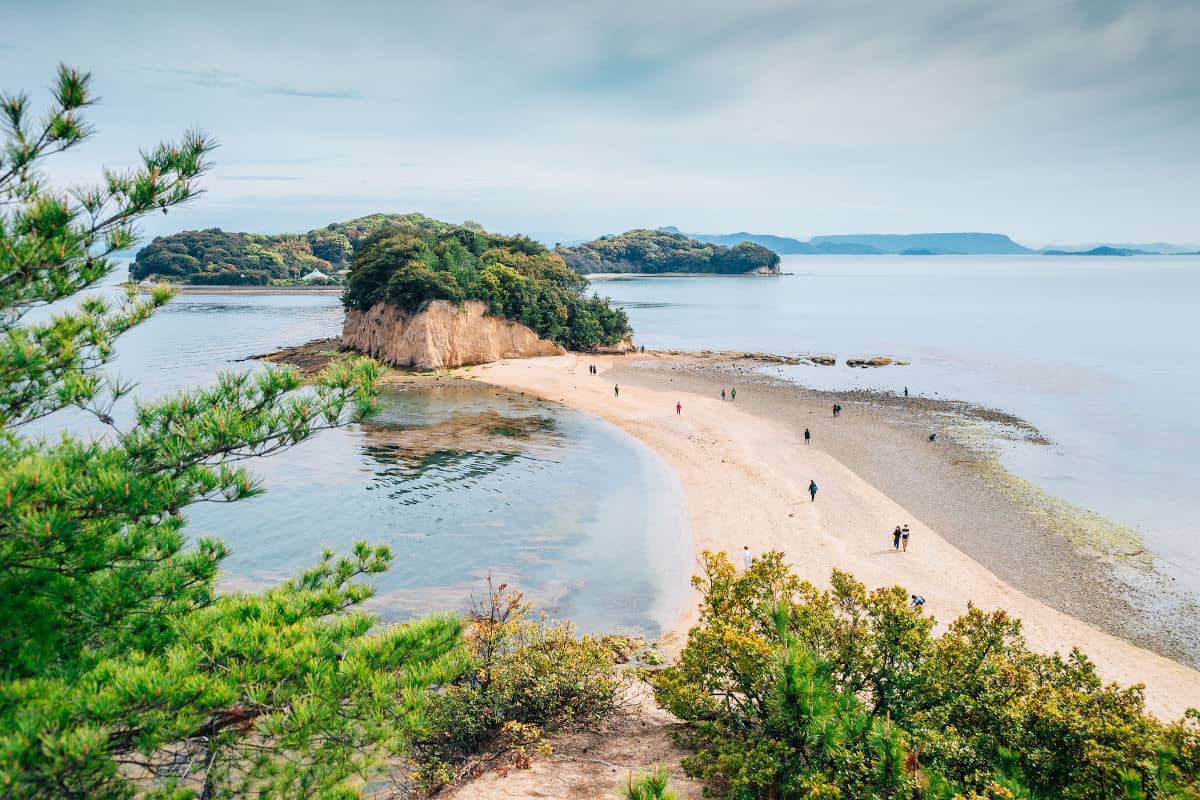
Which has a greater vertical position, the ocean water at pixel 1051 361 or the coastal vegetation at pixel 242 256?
the coastal vegetation at pixel 242 256

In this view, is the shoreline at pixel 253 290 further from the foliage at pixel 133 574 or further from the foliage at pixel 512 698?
the foliage at pixel 133 574

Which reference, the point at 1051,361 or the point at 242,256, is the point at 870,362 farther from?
the point at 242,256

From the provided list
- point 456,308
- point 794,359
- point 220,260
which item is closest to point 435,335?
point 456,308

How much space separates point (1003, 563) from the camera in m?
22.3

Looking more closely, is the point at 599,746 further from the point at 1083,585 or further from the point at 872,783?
the point at 1083,585

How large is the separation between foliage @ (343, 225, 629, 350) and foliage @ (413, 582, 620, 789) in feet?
152

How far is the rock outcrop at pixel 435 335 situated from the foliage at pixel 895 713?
49.0 meters

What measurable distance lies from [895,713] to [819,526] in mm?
16233

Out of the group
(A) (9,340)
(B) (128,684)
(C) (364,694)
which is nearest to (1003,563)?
(C) (364,694)

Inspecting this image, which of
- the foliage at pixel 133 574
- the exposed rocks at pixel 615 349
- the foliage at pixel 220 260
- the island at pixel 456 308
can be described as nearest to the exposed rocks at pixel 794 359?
the exposed rocks at pixel 615 349

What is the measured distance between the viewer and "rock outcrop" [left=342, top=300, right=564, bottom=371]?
185 feet

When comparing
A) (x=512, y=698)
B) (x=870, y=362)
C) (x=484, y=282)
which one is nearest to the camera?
(x=512, y=698)

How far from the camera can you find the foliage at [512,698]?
11.3 metres

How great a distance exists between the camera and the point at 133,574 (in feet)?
21.2
